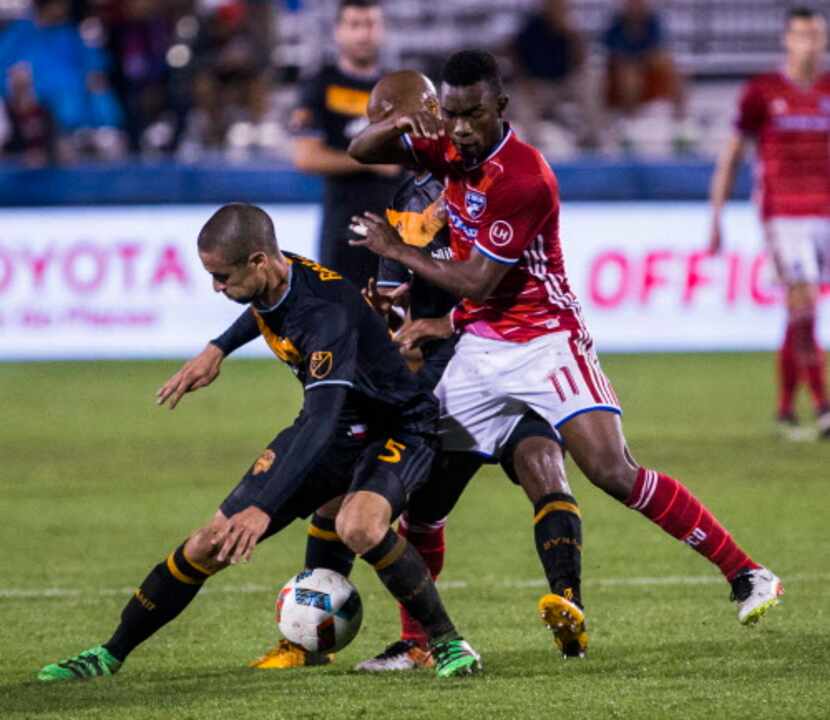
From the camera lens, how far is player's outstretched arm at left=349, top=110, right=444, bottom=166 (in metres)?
6.26

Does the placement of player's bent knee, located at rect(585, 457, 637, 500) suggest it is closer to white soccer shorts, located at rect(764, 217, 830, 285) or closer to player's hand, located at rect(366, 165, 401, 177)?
player's hand, located at rect(366, 165, 401, 177)

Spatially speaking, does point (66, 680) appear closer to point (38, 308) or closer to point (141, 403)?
point (141, 403)

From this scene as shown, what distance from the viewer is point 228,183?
634 inches

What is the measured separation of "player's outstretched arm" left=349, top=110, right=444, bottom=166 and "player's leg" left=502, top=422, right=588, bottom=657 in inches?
38.5

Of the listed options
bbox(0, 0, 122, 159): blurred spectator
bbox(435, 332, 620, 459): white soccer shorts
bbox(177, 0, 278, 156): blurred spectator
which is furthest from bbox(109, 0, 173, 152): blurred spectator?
bbox(435, 332, 620, 459): white soccer shorts

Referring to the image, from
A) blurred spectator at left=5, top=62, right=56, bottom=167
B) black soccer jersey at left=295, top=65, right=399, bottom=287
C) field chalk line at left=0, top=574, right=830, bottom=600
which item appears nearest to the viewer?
field chalk line at left=0, top=574, right=830, bottom=600

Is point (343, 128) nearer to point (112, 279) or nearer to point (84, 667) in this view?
point (84, 667)

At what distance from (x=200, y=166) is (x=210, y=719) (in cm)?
1139

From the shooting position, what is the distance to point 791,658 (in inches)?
228

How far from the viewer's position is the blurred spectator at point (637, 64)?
18109mm

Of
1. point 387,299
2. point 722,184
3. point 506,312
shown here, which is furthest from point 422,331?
point 722,184

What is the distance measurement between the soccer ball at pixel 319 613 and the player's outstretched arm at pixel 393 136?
1.43m

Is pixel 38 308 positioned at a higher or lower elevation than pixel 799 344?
lower

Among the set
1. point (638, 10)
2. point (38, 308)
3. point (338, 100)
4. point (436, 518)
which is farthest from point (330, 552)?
point (638, 10)
